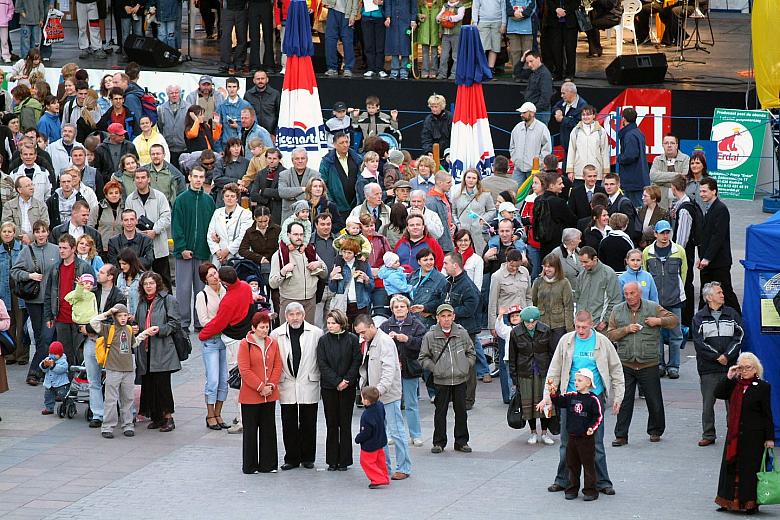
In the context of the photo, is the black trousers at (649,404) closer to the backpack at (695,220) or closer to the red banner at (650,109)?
the backpack at (695,220)

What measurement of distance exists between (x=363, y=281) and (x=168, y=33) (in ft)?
44.6

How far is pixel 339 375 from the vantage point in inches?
546

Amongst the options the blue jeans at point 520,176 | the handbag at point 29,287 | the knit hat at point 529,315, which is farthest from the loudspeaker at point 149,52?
the knit hat at point 529,315

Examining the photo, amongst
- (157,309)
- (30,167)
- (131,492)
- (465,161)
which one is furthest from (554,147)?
(131,492)

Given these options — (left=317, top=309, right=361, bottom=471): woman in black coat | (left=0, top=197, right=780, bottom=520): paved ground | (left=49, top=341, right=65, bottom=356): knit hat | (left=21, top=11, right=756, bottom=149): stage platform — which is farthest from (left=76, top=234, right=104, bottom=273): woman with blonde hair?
(left=21, top=11, right=756, bottom=149): stage platform

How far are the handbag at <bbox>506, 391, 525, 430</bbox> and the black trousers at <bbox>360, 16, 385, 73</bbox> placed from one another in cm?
1285

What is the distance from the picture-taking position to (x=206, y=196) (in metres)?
18.6

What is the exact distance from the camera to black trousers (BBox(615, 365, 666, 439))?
1452cm

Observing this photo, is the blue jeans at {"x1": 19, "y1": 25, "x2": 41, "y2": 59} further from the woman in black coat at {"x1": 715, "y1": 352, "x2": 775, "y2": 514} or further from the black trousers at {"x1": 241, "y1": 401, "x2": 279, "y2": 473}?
the woman in black coat at {"x1": 715, "y1": 352, "x2": 775, "y2": 514}

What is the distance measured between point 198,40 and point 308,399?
18.5m

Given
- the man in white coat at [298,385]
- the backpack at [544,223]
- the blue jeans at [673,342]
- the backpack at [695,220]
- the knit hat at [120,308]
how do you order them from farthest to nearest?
1. the backpack at [544,223]
2. the backpack at [695,220]
3. the blue jeans at [673,342]
4. the knit hat at [120,308]
5. the man in white coat at [298,385]

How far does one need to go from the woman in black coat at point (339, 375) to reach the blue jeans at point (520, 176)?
27.1 ft

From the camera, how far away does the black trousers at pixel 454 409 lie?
14.3 m

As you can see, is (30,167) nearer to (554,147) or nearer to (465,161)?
(465,161)
